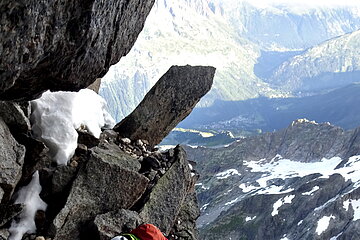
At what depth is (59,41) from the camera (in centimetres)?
1195

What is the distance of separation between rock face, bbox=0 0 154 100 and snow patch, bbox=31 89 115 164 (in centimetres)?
250

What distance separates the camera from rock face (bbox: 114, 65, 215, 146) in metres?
24.5

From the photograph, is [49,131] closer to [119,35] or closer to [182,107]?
[119,35]

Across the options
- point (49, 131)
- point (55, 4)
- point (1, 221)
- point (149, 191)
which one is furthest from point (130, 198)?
point (55, 4)

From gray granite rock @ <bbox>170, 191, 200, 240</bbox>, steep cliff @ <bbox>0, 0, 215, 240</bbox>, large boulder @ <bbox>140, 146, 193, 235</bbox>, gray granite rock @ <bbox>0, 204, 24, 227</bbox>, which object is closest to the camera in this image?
steep cliff @ <bbox>0, 0, 215, 240</bbox>

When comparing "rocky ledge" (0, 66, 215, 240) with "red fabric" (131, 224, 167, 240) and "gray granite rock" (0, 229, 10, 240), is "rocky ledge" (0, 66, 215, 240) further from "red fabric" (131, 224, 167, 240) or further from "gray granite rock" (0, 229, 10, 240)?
"red fabric" (131, 224, 167, 240)

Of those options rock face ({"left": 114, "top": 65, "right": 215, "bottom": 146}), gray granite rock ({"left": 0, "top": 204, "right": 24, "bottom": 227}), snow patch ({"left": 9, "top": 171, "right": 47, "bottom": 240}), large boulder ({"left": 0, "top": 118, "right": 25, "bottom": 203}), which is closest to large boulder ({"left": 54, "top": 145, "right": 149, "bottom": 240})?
snow patch ({"left": 9, "top": 171, "right": 47, "bottom": 240})

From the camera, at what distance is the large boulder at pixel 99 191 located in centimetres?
1515

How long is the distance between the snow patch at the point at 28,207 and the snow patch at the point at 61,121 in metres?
1.33

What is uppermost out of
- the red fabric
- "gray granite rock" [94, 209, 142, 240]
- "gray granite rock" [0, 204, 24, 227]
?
the red fabric

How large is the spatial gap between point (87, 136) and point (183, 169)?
5.13 metres

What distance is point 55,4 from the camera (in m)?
11.0

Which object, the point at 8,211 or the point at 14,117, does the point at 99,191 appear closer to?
the point at 8,211

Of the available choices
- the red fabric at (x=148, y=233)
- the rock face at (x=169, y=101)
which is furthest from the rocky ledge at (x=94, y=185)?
the red fabric at (x=148, y=233)
